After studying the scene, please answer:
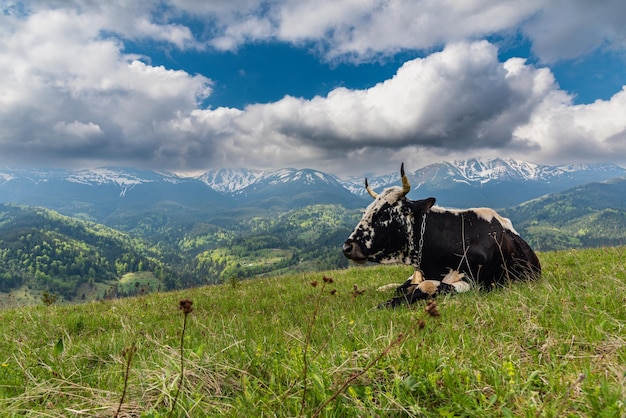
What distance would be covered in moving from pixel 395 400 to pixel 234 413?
1.14 metres

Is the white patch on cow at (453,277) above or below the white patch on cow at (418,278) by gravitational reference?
above

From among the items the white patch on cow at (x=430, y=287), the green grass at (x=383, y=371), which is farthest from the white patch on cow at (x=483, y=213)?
the green grass at (x=383, y=371)

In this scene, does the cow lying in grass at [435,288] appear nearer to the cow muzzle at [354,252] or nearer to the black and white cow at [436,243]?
the black and white cow at [436,243]

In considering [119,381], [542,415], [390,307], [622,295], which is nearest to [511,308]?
[622,295]

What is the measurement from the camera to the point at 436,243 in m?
Result: 7.11

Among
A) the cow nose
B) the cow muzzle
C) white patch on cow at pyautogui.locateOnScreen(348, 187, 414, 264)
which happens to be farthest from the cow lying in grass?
the cow nose

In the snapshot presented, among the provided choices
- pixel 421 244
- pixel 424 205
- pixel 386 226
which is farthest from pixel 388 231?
pixel 424 205

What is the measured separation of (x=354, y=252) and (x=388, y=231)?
2.86ft

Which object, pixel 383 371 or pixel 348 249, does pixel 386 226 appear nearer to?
pixel 348 249

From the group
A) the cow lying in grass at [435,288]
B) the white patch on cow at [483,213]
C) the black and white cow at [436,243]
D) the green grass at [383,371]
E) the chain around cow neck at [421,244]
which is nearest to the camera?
the green grass at [383,371]

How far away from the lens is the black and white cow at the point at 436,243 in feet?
22.3

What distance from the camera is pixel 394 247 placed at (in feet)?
23.5

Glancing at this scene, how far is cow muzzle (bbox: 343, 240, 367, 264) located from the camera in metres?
6.91

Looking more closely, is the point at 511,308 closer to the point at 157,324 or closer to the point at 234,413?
the point at 234,413
